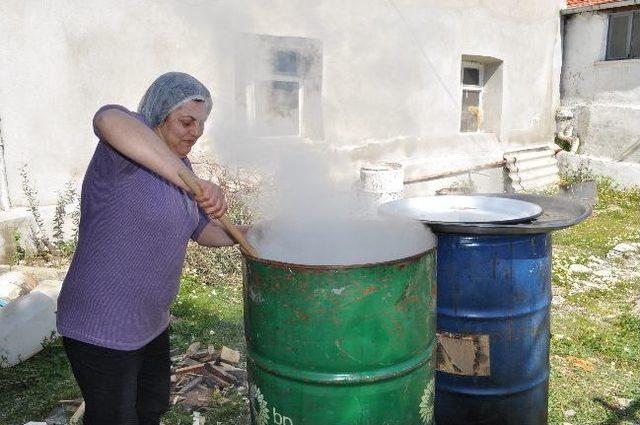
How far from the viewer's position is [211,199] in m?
1.79

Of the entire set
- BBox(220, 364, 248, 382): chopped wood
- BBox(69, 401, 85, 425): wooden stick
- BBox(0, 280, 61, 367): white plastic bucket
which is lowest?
BBox(220, 364, 248, 382): chopped wood

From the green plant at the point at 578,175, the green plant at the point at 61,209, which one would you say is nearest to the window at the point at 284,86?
the green plant at the point at 61,209

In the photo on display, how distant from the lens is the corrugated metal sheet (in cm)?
957

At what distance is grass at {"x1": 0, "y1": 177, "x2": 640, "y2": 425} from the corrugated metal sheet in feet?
11.9

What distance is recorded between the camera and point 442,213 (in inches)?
102

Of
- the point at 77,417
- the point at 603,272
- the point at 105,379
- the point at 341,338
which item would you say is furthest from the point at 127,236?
the point at 603,272

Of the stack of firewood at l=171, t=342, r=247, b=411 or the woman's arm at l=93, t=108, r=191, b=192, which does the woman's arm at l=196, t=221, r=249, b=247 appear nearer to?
the woman's arm at l=93, t=108, r=191, b=192

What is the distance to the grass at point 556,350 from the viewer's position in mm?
3146

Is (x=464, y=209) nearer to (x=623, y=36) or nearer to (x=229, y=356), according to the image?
(x=229, y=356)

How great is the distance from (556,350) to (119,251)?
3.35 m

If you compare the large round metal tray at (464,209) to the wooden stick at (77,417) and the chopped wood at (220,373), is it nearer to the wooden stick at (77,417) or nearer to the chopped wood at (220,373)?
the chopped wood at (220,373)

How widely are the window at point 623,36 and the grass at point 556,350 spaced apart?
5.70 meters

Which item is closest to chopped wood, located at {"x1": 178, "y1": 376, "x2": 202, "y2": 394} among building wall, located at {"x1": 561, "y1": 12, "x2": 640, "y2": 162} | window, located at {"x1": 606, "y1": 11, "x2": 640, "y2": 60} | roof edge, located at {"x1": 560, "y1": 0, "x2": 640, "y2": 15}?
building wall, located at {"x1": 561, "y1": 12, "x2": 640, "y2": 162}

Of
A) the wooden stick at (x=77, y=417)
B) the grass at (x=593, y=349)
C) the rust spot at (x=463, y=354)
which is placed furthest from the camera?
the grass at (x=593, y=349)
